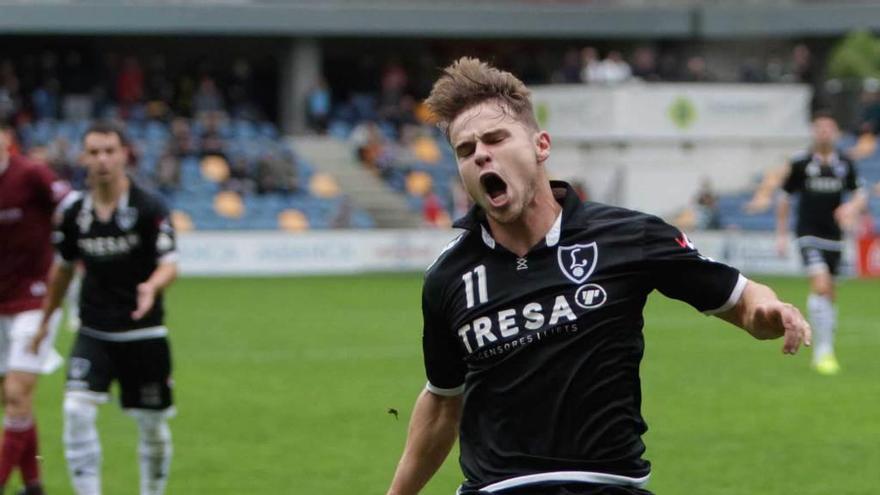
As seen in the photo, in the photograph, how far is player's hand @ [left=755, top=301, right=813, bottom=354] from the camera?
441 cm

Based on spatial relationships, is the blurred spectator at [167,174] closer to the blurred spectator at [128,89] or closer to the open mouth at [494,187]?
the blurred spectator at [128,89]

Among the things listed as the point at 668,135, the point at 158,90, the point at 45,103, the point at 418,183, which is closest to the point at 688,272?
the point at 45,103

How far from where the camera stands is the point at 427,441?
5.22 metres

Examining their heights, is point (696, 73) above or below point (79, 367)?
below

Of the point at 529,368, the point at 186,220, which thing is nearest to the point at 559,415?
the point at 529,368

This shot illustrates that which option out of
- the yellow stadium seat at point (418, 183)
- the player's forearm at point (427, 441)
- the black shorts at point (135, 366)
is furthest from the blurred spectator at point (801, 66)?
the player's forearm at point (427, 441)

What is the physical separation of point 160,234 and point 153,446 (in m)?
1.20

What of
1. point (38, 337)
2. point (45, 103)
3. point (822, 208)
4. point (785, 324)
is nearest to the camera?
point (785, 324)

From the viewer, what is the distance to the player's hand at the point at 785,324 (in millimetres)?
4414

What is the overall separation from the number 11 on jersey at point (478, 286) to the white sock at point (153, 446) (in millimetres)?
4742

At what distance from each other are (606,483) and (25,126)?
33.3 meters

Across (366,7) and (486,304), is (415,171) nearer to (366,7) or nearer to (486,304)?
(366,7)

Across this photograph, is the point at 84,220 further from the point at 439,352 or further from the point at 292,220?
the point at 292,220

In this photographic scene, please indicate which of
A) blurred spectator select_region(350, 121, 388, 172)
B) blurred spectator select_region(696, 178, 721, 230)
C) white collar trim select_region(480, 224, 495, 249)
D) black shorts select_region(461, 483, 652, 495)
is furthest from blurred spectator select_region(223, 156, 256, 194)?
black shorts select_region(461, 483, 652, 495)
